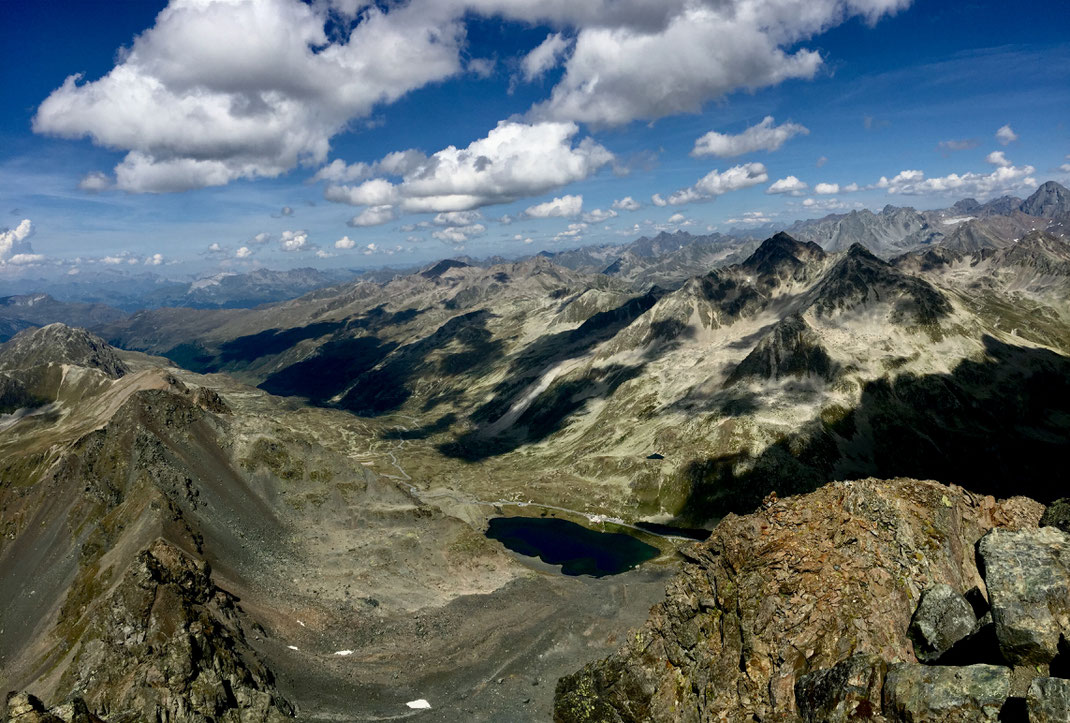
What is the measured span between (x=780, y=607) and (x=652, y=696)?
1719cm

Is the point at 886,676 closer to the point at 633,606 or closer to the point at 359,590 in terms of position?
the point at 633,606

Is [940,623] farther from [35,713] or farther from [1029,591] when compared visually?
[35,713]

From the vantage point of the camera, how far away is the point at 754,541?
47.3 meters

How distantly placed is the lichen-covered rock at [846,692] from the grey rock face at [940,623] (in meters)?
4.81

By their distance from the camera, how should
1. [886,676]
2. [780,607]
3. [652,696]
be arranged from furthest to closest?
1. [652,696]
2. [780,607]
3. [886,676]

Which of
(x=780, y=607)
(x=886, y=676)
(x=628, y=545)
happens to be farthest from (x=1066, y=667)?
(x=628, y=545)

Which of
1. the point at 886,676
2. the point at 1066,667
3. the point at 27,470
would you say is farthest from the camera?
the point at 27,470

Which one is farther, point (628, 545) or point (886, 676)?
Answer: point (628, 545)

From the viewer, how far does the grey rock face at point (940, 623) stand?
30.9m

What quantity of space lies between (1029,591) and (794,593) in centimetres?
1642

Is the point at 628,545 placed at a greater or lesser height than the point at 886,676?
lesser

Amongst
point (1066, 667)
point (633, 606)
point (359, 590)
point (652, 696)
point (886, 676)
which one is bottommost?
point (633, 606)

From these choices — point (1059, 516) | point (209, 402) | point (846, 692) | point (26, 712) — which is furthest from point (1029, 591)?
point (209, 402)

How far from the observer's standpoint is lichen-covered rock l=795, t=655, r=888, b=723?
28.5 metres
